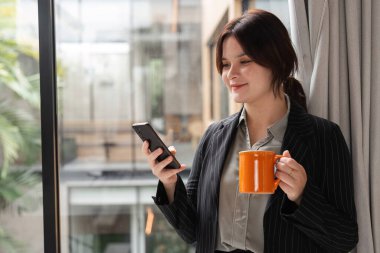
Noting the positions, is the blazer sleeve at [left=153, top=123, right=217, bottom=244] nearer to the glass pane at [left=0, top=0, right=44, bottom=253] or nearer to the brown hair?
the brown hair

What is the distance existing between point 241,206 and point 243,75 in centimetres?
33

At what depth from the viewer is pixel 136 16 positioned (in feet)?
13.2

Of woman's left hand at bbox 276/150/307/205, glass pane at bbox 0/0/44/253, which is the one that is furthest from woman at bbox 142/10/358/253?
glass pane at bbox 0/0/44/253

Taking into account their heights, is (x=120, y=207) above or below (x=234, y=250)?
below

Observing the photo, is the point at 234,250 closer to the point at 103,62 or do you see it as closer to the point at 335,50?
the point at 335,50

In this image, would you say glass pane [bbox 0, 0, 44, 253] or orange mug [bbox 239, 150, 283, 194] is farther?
glass pane [bbox 0, 0, 44, 253]

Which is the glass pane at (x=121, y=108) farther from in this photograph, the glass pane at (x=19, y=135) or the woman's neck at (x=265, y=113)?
the woman's neck at (x=265, y=113)

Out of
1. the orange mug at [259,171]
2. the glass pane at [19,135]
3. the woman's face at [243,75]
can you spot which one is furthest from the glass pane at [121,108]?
the orange mug at [259,171]

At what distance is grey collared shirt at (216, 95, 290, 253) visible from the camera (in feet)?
3.54

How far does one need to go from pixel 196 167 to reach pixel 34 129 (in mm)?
949

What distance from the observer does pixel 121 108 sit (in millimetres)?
3881

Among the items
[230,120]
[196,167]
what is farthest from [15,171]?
[230,120]

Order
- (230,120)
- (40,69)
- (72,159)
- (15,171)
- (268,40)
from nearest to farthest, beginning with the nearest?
(268,40), (230,120), (40,69), (15,171), (72,159)

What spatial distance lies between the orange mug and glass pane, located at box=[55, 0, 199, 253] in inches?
104
